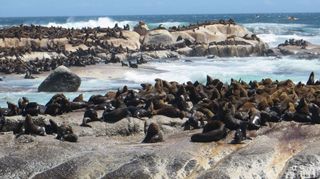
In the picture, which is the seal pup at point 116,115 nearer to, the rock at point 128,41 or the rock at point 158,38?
the rock at point 128,41

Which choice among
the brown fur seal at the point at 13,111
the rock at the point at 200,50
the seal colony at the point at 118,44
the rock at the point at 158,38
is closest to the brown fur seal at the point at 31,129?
the brown fur seal at the point at 13,111

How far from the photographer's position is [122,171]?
365 inches

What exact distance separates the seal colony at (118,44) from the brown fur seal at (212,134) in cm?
2043

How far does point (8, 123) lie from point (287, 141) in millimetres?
5861

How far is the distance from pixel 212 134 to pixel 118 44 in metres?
32.7

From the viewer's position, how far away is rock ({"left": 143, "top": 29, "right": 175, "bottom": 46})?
45250mm

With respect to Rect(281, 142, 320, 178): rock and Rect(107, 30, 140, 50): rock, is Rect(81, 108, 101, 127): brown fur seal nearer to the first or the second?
Rect(281, 142, 320, 178): rock

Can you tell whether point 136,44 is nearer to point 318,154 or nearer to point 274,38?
point 274,38

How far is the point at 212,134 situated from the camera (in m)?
10.7

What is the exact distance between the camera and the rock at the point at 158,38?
148 feet

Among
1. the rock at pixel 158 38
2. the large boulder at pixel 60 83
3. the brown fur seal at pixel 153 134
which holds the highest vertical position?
the brown fur seal at pixel 153 134

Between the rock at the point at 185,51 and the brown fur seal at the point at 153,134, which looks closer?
the brown fur seal at the point at 153,134

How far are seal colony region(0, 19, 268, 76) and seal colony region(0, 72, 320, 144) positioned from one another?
1678 centimetres

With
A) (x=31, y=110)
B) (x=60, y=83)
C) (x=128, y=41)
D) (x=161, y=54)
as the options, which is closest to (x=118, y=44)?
(x=128, y=41)
